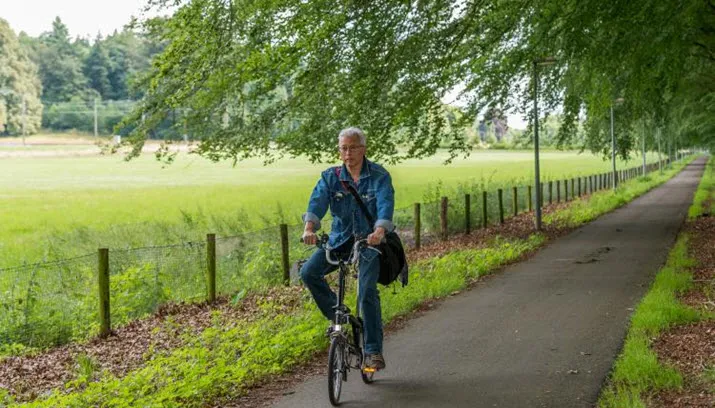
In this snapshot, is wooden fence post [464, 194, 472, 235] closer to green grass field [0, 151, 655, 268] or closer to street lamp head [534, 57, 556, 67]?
green grass field [0, 151, 655, 268]

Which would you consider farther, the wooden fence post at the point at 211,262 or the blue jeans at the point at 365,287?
the wooden fence post at the point at 211,262

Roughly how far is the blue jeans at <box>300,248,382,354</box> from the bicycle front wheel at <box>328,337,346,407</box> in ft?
1.06

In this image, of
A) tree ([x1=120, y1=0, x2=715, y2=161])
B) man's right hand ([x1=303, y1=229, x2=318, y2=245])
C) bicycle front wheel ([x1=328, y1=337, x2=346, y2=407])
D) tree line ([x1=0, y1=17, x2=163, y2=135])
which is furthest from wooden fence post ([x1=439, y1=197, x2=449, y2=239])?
tree line ([x1=0, y1=17, x2=163, y2=135])

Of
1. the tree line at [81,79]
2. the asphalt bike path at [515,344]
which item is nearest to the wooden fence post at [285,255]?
the asphalt bike path at [515,344]

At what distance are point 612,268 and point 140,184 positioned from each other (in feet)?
146

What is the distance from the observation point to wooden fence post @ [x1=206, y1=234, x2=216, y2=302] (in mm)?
12094

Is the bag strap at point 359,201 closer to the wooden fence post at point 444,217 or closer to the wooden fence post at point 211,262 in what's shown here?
the wooden fence post at point 211,262

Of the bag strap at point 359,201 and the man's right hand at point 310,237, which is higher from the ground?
the bag strap at point 359,201

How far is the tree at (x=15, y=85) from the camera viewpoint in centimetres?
6450

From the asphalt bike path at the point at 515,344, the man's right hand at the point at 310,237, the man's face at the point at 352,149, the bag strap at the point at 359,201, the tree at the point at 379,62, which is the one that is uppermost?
the tree at the point at 379,62

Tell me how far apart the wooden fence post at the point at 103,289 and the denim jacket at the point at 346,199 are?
15.1 ft

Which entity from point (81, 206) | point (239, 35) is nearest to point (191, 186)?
point (81, 206)

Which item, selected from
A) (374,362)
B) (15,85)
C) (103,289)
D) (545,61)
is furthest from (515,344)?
(15,85)

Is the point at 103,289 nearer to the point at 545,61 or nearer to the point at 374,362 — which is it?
the point at 374,362
